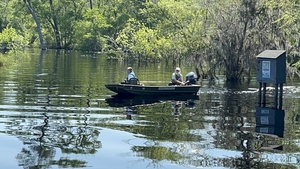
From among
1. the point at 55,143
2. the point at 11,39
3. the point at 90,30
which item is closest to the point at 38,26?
the point at 90,30

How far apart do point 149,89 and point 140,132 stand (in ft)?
35.8

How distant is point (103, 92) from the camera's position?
3069 centimetres

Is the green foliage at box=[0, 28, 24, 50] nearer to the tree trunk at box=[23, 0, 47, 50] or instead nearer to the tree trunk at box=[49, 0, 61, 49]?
the tree trunk at box=[23, 0, 47, 50]

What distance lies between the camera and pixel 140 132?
18.1 metres

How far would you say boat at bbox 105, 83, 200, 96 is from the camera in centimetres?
2856

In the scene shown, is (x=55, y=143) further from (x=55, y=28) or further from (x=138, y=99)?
(x=55, y=28)

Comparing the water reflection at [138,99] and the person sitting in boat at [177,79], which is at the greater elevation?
the person sitting in boat at [177,79]

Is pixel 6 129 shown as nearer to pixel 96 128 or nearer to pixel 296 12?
pixel 96 128

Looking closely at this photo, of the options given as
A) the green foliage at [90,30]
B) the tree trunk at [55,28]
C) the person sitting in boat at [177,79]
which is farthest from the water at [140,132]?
the tree trunk at [55,28]

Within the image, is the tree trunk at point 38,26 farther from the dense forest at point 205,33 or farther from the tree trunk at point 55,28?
the tree trunk at point 55,28

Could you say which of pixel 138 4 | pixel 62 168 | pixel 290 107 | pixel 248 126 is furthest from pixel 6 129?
pixel 138 4

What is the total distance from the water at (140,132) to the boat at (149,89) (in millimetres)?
565

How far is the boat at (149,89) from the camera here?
28.6 meters

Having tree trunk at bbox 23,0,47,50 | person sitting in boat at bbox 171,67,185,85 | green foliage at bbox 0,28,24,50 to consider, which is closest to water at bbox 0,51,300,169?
person sitting in boat at bbox 171,67,185,85
